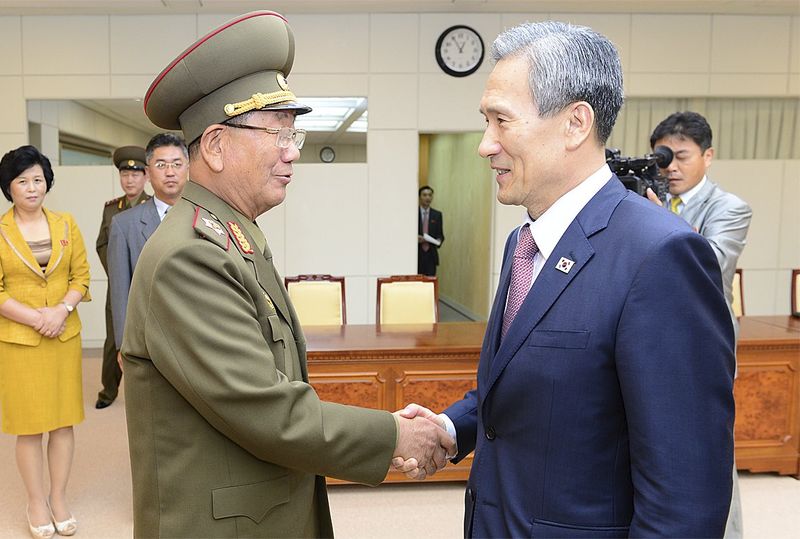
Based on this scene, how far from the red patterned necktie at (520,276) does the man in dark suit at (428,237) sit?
683cm

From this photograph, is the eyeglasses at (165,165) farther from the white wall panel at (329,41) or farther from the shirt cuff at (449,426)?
the white wall panel at (329,41)

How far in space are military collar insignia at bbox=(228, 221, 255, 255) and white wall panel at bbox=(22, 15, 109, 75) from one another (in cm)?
623

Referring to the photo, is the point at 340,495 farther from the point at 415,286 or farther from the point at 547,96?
the point at 547,96

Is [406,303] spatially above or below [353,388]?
above

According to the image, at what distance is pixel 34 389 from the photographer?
3088mm

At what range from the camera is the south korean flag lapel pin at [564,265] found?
1.12m

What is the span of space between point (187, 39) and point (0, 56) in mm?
1841

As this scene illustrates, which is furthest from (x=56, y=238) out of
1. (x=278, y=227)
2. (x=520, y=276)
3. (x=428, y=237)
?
(x=428, y=237)

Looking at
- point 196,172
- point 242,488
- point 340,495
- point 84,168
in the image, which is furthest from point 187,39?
point 242,488

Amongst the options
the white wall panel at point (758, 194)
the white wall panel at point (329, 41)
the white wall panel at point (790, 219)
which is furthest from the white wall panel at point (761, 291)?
the white wall panel at point (329, 41)

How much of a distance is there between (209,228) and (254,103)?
0.31m

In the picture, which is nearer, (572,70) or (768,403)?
(572,70)

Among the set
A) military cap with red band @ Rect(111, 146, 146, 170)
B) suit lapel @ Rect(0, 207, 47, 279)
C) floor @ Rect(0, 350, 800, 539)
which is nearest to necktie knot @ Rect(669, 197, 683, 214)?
floor @ Rect(0, 350, 800, 539)

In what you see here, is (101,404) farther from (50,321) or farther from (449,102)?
(449,102)
